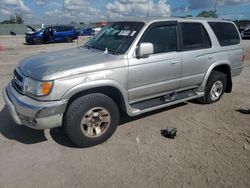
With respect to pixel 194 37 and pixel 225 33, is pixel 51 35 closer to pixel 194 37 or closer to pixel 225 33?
pixel 225 33

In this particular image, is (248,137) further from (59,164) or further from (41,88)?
(41,88)

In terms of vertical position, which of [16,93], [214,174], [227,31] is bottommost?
[214,174]

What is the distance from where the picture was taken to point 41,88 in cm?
335

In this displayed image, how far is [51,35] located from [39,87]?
2276 cm

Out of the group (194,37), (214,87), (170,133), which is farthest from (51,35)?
(170,133)

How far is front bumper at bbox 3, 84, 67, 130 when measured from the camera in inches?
132

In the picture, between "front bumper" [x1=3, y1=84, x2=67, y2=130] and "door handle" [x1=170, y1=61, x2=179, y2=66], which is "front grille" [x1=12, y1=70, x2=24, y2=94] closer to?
"front bumper" [x1=3, y1=84, x2=67, y2=130]

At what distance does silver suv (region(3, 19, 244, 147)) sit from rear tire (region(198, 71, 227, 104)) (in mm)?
23

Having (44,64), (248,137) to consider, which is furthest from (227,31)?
(44,64)

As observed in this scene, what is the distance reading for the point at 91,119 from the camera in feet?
12.4

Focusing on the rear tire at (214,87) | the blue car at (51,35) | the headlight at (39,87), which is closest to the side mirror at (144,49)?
the headlight at (39,87)

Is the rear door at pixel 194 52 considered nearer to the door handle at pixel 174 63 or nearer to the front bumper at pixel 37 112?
the door handle at pixel 174 63

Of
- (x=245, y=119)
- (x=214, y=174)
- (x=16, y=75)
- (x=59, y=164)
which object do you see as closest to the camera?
(x=214, y=174)

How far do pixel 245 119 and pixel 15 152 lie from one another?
414 centimetres
